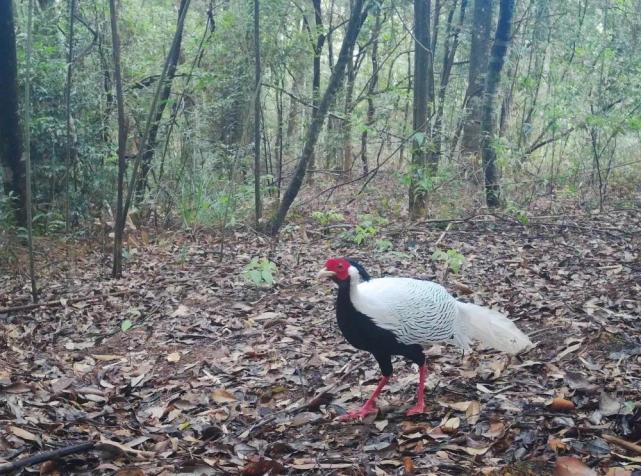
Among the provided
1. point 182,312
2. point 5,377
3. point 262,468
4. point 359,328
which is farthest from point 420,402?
point 182,312

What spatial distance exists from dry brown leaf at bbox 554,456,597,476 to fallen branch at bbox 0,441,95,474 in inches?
87.9

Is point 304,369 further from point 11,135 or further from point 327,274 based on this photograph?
point 11,135

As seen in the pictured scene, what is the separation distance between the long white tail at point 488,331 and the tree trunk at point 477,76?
22.2 ft

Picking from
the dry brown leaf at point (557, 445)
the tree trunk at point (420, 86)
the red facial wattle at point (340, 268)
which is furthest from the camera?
the tree trunk at point (420, 86)

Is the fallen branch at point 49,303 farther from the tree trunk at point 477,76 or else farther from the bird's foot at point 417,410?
the tree trunk at point 477,76

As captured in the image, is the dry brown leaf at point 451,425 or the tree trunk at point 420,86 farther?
the tree trunk at point 420,86

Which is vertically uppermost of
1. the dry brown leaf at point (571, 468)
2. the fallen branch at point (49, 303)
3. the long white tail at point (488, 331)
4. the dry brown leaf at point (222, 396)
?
the long white tail at point (488, 331)

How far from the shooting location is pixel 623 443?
2635mm

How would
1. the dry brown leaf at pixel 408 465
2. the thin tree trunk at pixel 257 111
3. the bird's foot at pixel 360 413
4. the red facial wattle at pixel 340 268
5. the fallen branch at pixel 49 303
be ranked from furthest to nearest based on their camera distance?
the thin tree trunk at pixel 257 111, the fallen branch at pixel 49 303, the bird's foot at pixel 360 413, the red facial wattle at pixel 340 268, the dry brown leaf at pixel 408 465

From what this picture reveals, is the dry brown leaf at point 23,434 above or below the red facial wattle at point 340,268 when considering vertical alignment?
below

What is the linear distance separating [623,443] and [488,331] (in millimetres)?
1381

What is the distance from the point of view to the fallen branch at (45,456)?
2783mm

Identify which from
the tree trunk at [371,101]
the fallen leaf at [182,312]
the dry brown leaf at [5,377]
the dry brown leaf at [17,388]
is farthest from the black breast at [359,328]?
the tree trunk at [371,101]

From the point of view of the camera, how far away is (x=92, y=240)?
30.1ft
